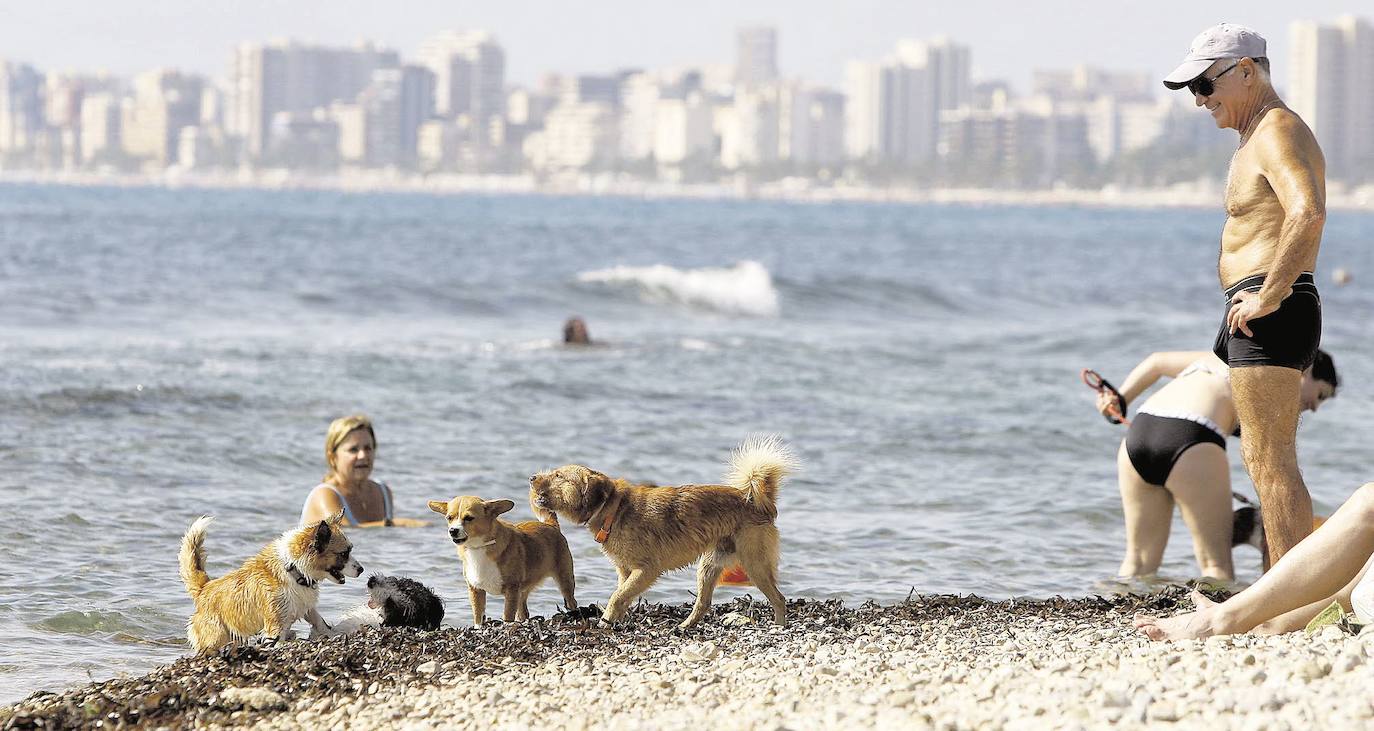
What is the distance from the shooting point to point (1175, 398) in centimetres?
766

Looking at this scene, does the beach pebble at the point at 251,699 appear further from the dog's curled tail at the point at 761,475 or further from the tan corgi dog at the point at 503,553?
the dog's curled tail at the point at 761,475

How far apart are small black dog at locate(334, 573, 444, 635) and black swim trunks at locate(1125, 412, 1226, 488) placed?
3.37m

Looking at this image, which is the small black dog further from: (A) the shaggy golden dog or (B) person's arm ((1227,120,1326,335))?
(B) person's arm ((1227,120,1326,335))

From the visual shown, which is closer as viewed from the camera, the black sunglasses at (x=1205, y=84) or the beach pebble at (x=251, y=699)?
the beach pebble at (x=251, y=699)

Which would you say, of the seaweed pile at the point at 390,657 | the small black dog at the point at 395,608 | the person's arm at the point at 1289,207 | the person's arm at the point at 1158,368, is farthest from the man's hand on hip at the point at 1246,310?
the small black dog at the point at 395,608

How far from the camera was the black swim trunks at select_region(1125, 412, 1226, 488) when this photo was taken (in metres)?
7.52

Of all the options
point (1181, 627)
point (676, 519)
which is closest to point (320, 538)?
point (676, 519)

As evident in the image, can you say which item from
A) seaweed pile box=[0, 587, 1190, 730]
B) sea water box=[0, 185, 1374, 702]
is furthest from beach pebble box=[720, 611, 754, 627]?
sea water box=[0, 185, 1374, 702]

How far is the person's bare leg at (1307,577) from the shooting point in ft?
17.0

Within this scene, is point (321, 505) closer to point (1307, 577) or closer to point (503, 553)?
point (503, 553)

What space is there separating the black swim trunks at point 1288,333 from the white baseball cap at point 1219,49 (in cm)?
81

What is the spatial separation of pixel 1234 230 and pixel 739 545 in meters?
2.24

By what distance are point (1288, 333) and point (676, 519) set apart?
7.66ft

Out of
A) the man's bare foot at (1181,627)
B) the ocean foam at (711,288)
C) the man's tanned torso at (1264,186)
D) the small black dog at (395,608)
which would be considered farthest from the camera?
the ocean foam at (711,288)
